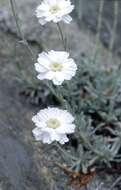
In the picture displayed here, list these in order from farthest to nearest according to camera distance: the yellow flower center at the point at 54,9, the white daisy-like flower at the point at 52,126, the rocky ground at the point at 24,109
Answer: the rocky ground at the point at 24,109 < the yellow flower center at the point at 54,9 < the white daisy-like flower at the point at 52,126

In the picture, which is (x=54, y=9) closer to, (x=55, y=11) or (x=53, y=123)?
(x=55, y=11)

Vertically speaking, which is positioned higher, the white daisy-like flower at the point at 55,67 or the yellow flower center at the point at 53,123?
the white daisy-like flower at the point at 55,67

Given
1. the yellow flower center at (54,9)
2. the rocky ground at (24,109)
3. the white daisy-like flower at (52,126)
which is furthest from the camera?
the rocky ground at (24,109)

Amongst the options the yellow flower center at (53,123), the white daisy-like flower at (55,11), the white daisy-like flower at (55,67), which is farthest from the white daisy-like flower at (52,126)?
the white daisy-like flower at (55,11)

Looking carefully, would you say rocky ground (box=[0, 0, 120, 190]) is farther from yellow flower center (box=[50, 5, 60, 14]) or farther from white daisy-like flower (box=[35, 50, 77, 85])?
yellow flower center (box=[50, 5, 60, 14])

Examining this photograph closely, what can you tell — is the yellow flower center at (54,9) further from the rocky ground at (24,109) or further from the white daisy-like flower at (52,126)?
the rocky ground at (24,109)

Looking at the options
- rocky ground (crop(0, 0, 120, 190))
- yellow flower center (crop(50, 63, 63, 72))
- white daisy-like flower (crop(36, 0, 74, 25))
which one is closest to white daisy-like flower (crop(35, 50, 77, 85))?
yellow flower center (crop(50, 63, 63, 72))
